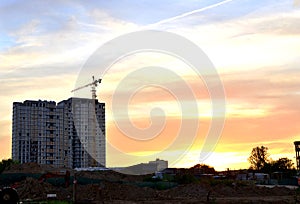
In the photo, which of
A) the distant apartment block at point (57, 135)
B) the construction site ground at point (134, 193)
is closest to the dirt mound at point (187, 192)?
the construction site ground at point (134, 193)

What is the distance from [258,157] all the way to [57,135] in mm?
46692

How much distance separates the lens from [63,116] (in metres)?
113

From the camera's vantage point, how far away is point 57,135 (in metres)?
111

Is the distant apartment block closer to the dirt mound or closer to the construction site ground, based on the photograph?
the construction site ground

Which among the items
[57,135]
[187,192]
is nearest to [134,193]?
[187,192]

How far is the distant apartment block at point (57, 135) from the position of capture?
355ft

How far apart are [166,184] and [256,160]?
57.5 meters

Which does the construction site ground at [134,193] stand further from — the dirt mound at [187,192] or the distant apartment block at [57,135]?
the distant apartment block at [57,135]

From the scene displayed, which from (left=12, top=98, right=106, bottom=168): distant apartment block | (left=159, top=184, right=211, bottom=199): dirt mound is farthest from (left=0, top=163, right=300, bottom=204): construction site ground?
(left=12, top=98, right=106, bottom=168): distant apartment block

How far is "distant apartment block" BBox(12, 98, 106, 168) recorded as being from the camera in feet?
355

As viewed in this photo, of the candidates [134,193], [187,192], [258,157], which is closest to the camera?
[134,193]

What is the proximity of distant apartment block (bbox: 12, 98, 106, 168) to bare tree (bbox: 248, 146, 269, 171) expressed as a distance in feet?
115

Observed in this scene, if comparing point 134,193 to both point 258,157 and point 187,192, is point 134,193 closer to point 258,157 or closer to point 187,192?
point 187,192

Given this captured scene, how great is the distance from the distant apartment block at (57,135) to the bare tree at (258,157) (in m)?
35.0
